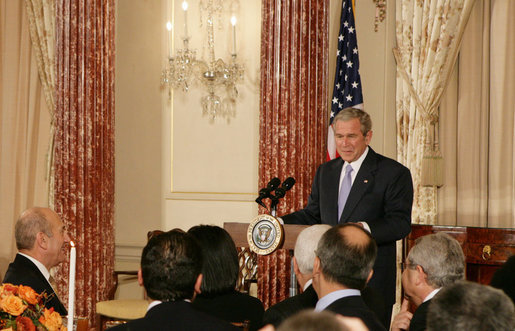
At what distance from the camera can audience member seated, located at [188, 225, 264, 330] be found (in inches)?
113

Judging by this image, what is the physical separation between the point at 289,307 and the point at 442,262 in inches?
27.5

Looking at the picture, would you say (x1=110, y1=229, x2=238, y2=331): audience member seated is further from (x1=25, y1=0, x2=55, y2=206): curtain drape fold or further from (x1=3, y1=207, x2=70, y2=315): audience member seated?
(x1=25, y1=0, x2=55, y2=206): curtain drape fold

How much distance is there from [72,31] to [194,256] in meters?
4.88

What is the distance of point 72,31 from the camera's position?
21.6 feet

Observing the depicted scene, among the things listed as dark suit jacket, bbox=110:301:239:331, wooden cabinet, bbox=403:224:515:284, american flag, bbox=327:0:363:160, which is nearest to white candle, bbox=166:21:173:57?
american flag, bbox=327:0:363:160

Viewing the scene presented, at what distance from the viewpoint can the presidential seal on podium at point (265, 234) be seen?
378cm

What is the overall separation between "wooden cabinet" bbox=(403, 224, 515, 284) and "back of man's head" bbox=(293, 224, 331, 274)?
8.57ft

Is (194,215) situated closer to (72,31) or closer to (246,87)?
(246,87)

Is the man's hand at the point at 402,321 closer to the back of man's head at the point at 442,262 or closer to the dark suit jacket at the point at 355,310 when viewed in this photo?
the back of man's head at the point at 442,262

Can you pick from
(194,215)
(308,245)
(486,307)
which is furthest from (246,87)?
(486,307)

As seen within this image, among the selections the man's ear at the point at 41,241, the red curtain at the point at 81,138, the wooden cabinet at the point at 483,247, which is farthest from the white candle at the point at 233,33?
the man's ear at the point at 41,241

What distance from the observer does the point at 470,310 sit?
1.54 metres

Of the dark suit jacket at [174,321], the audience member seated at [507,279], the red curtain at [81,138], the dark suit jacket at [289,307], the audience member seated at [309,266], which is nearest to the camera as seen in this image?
the dark suit jacket at [174,321]

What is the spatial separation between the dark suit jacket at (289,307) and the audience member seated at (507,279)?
72 centimetres
